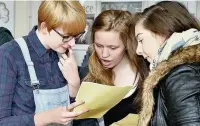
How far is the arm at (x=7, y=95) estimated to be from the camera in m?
1.03

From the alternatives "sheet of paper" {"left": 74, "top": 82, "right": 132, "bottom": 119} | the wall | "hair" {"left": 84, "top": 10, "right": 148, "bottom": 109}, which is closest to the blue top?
"sheet of paper" {"left": 74, "top": 82, "right": 132, "bottom": 119}

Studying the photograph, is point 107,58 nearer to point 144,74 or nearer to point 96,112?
point 144,74

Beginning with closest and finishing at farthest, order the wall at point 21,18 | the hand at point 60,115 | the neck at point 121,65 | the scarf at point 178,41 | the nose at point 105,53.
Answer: the scarf at point 178,41 → the hand at point 60,115 → the nose at point 105,53 → the neck at point 121,65 → the wall at point 21,18

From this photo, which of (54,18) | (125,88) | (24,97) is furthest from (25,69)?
(125,88)

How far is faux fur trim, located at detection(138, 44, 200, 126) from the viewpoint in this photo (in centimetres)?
85

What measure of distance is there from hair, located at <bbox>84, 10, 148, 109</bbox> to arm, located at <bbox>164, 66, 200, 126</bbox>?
0.51 m

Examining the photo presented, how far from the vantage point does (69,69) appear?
120cm

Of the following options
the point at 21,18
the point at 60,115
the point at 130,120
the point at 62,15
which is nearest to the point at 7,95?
the point at 60,115

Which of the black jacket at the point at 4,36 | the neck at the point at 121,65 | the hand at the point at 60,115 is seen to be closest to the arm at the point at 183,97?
the hand at the point at 60,115

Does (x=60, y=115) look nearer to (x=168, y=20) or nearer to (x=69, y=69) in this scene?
(x=69, y=69)

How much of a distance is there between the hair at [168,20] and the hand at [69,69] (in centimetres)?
34

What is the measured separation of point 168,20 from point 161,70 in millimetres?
173

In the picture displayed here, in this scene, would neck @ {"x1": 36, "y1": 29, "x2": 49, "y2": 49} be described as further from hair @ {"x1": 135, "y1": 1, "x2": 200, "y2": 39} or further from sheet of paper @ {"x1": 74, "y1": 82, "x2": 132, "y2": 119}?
hair @ {"x1": 135, "y1": 1, "x2": 200, "y2": 39}

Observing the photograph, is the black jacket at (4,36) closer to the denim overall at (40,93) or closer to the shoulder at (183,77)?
the denim overall at (40,93)
